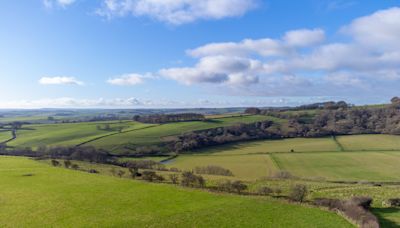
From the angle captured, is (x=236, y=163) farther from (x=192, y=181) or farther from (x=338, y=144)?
(x=338, y=144)

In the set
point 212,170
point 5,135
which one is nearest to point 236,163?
point 212,170

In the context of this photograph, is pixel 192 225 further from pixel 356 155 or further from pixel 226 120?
pixel 226 120

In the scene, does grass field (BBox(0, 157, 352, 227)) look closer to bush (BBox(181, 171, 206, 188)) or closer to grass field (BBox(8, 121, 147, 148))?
bush (BBox(181, 171, 206, 188))

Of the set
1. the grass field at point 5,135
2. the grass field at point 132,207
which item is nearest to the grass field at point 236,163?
the grass field at point 132,207

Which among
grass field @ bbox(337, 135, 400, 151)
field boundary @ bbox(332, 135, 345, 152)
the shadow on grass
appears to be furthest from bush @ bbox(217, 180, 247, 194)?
grass field @ bbox(337, 135, 400, 151)

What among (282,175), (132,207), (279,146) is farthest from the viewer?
(279,146)

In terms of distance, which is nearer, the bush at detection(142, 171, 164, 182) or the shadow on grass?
the shadow on grass

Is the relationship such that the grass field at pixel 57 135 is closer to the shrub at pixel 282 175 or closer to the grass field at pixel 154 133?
the grass field at pixel 154 133

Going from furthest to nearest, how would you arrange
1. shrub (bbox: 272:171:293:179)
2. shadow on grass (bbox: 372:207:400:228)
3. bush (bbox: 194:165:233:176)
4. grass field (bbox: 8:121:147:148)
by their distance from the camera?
grass field (bbox: 8:121:147:148) → bush (bbox: 194:165:233:176) → shrub (bbox: 272:171:293:179) → shadow on grass (bbox: 372:207:400:228)
